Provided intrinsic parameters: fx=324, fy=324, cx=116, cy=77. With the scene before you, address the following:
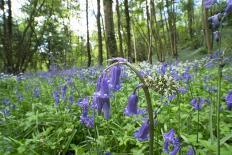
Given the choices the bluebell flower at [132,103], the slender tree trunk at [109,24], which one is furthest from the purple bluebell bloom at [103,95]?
the slender tree trunk at [109,24]

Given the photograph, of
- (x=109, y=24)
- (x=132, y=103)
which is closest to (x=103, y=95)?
(x=132, y=103)

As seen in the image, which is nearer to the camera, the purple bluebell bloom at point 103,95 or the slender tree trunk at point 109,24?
the purple bluebell bloom at point 103,95

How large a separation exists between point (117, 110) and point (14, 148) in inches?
68.6

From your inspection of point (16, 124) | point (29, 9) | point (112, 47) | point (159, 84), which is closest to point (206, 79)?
point (16, 124)

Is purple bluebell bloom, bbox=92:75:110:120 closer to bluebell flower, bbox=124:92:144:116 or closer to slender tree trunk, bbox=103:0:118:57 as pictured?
bluebell flower, bbox=124:92:144:116

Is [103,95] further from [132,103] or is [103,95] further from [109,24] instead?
[109,24]

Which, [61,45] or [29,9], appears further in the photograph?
[61,45]

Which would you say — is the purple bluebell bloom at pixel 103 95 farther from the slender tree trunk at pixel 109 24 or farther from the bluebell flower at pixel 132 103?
the slender tree trunk at pixel 109 24

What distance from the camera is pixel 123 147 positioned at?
3471mm

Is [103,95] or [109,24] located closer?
[103,95]

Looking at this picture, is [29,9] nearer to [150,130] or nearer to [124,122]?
[124,122]

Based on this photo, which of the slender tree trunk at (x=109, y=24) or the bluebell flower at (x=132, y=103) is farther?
the slender tree trunk at (x=109, y=24)

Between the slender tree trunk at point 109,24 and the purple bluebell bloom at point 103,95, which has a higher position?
the slender tree trunk at point 109,24

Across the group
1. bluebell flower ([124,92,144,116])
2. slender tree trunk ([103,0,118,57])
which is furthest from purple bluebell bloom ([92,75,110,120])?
slender tree trunk ([103,0,118,57])
